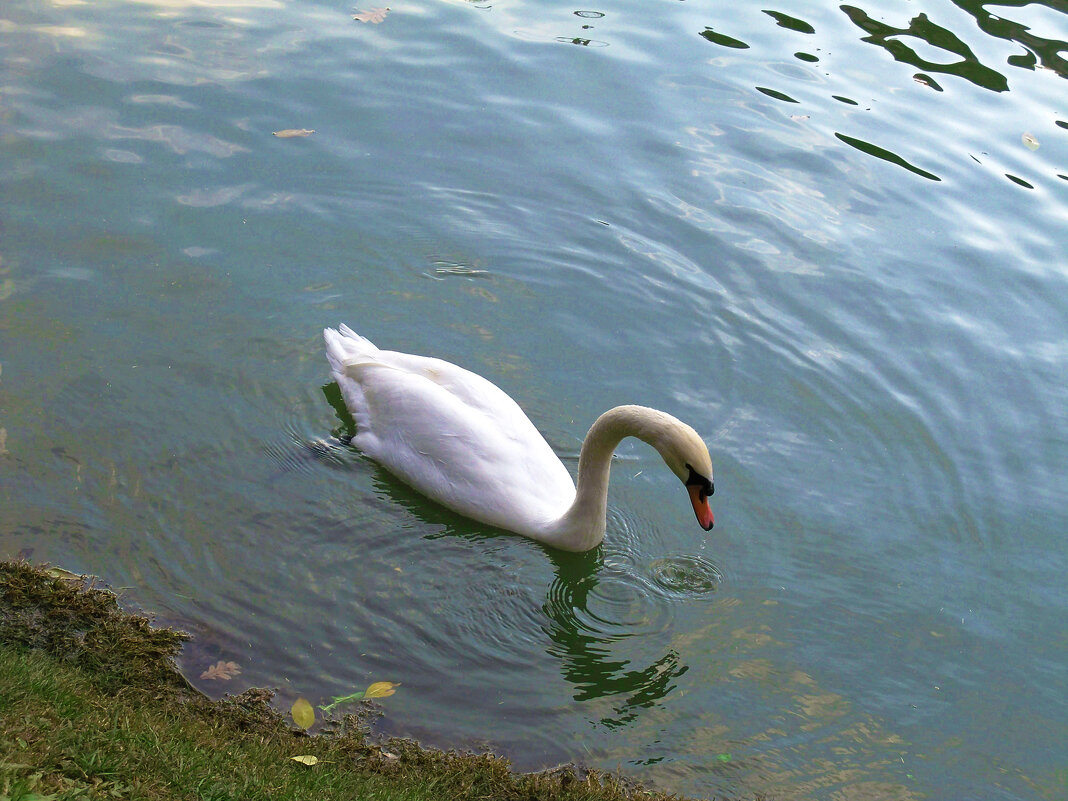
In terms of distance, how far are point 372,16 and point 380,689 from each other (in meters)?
10.1

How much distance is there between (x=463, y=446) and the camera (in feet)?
21.9

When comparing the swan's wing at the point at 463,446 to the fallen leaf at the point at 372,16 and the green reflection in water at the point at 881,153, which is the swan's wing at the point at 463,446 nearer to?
the green reflection in water at the point at 881,153

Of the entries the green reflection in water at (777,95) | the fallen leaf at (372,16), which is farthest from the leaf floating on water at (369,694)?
the fallen leaf at (372,16)

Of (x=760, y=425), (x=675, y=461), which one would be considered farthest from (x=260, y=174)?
(x=675, y=461)

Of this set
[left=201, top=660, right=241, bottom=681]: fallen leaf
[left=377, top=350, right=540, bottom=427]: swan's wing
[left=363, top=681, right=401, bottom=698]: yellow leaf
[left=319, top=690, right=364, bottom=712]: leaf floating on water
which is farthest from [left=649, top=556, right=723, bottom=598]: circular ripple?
[left=201, top=660, right=241, bottom=681]: fallen leaf

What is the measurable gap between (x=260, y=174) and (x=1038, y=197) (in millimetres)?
7737

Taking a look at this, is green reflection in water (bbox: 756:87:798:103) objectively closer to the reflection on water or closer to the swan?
the reflection on water

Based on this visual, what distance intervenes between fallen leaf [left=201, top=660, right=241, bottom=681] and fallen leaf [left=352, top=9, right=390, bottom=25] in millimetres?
9687

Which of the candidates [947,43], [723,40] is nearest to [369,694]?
[723,40]

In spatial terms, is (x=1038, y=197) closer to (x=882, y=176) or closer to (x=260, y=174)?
(x=882, y=176)

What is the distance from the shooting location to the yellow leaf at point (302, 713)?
5234mm

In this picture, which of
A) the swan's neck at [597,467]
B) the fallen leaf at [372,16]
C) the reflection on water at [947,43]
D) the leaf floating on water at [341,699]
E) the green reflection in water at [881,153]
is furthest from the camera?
the reflection on water at [947,43]

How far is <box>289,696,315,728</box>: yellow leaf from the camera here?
5.23 metres

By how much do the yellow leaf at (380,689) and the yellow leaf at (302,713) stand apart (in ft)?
0.92
